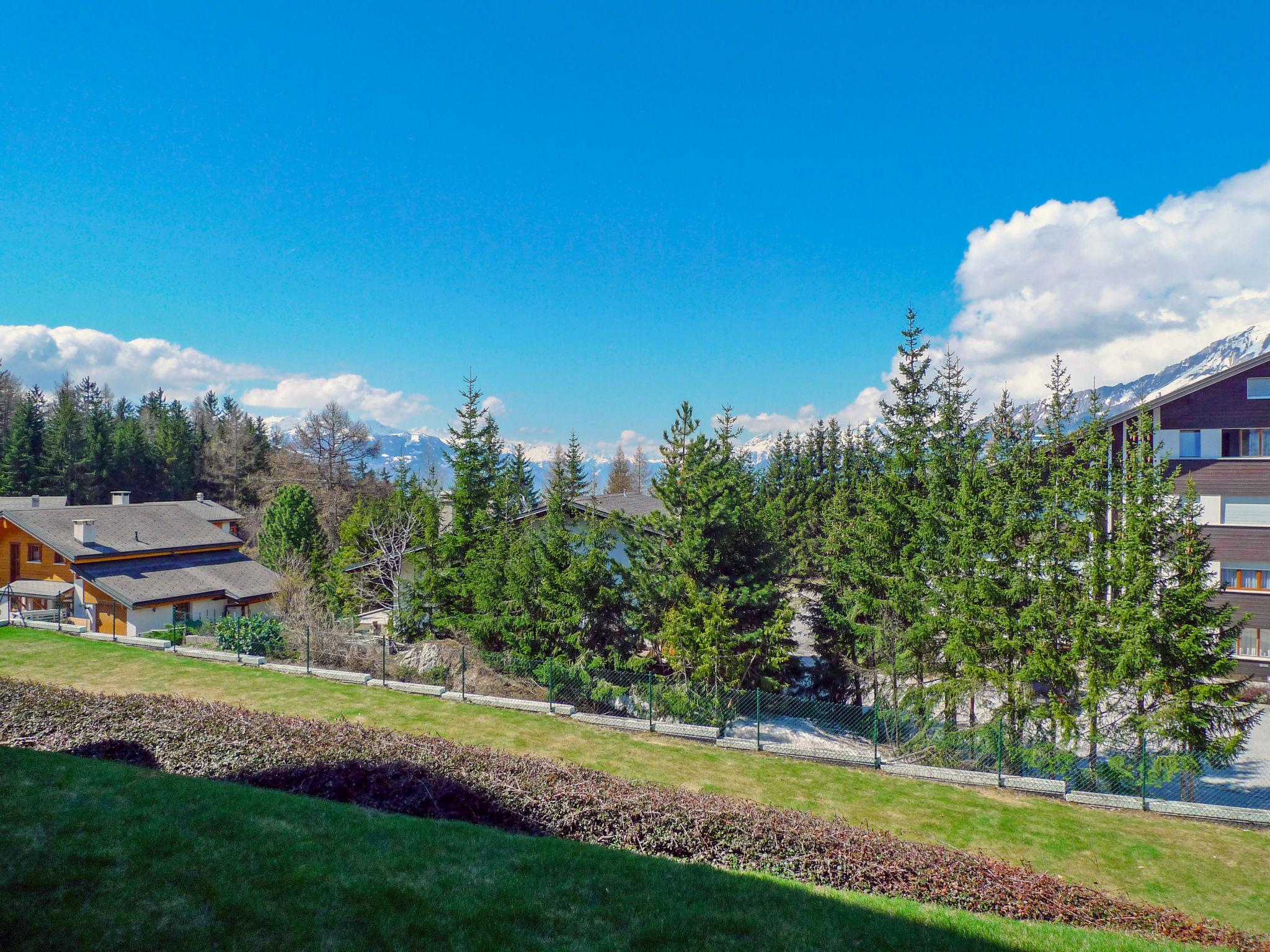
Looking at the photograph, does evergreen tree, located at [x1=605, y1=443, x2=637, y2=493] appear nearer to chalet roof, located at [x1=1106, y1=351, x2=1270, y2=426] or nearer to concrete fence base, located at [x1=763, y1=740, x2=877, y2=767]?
chalet roof, located at [x1=1106, y1=351, x2=1270, y2=426]

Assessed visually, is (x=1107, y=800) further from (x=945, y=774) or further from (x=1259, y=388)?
(x=1259, y=388)

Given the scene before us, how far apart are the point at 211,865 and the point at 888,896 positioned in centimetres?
765

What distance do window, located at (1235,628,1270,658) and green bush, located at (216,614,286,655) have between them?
33.6m

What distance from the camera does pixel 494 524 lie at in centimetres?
2512

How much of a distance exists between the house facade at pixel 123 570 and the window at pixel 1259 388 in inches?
1597


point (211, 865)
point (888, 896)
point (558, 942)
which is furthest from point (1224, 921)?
point (211, 865)

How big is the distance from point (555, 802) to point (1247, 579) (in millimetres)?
27593

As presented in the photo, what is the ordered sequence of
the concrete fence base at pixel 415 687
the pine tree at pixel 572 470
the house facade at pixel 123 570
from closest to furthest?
the concrete fence base at pixel 415 687, the house facade at pixel 123 570, the pine tree at pixel 572 470

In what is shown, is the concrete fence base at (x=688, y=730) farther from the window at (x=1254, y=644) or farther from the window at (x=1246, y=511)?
the window at (x=1246, y=511)

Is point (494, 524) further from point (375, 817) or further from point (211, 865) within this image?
point (211, 865)

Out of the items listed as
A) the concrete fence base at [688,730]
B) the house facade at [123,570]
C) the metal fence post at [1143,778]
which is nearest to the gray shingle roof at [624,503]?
the concrete fence base at [688,730]

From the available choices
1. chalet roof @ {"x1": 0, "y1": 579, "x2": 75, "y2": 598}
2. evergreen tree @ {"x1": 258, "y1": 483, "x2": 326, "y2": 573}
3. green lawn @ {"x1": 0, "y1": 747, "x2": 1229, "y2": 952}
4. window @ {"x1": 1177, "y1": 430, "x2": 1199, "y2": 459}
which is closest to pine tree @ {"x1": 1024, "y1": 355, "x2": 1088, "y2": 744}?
green lawn @ {"x1": 0, "y1": 747, "x2": 1229, "y2": 952}

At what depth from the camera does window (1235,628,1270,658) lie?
23.3 metres

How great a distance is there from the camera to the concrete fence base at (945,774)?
44.8 ft
